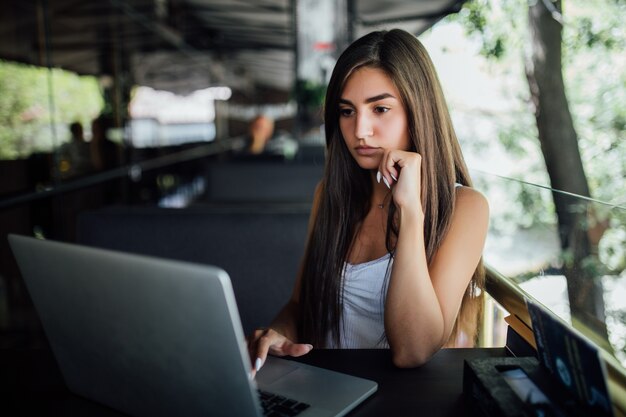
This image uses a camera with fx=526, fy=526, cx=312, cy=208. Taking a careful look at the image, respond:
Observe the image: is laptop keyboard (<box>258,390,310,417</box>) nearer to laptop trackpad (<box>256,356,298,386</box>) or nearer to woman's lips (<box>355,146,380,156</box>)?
laptop trackpad (<box>256,356,298,386</box>)

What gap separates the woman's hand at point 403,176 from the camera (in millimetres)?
1221

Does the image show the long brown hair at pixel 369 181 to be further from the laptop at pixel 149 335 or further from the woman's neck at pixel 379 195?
the laptop at pixel 149 335

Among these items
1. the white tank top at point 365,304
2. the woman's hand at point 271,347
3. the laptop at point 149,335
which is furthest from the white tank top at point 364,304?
the laptop at point 149,335

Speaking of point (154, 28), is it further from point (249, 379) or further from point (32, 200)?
point (249, 379)

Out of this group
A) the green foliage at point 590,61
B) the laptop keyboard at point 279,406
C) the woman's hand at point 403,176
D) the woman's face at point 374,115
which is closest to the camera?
the laptop keyboard at point 279,406

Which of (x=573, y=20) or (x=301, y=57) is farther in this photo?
(x=301, y=57)

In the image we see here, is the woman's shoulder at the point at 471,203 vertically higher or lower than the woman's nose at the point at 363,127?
lower

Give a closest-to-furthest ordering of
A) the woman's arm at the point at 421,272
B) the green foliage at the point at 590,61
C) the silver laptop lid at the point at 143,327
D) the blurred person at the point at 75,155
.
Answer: the silver laptop lid at the point at 143,327 < the woman's arm at the point at 421,272 < the green foliage at the point at 590,61 < the blurred person at the point at 75,155

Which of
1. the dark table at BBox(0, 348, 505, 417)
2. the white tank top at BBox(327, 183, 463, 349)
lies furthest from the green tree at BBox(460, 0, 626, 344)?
the dark table at BBox(0, 348, 505, 417)

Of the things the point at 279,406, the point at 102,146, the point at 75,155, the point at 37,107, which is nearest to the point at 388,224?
the point at 279,406

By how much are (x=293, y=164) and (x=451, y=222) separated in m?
2.93

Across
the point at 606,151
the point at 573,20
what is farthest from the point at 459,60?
the point at 606,151

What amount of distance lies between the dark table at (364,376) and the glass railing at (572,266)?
173mm

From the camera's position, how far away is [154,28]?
5.66m
